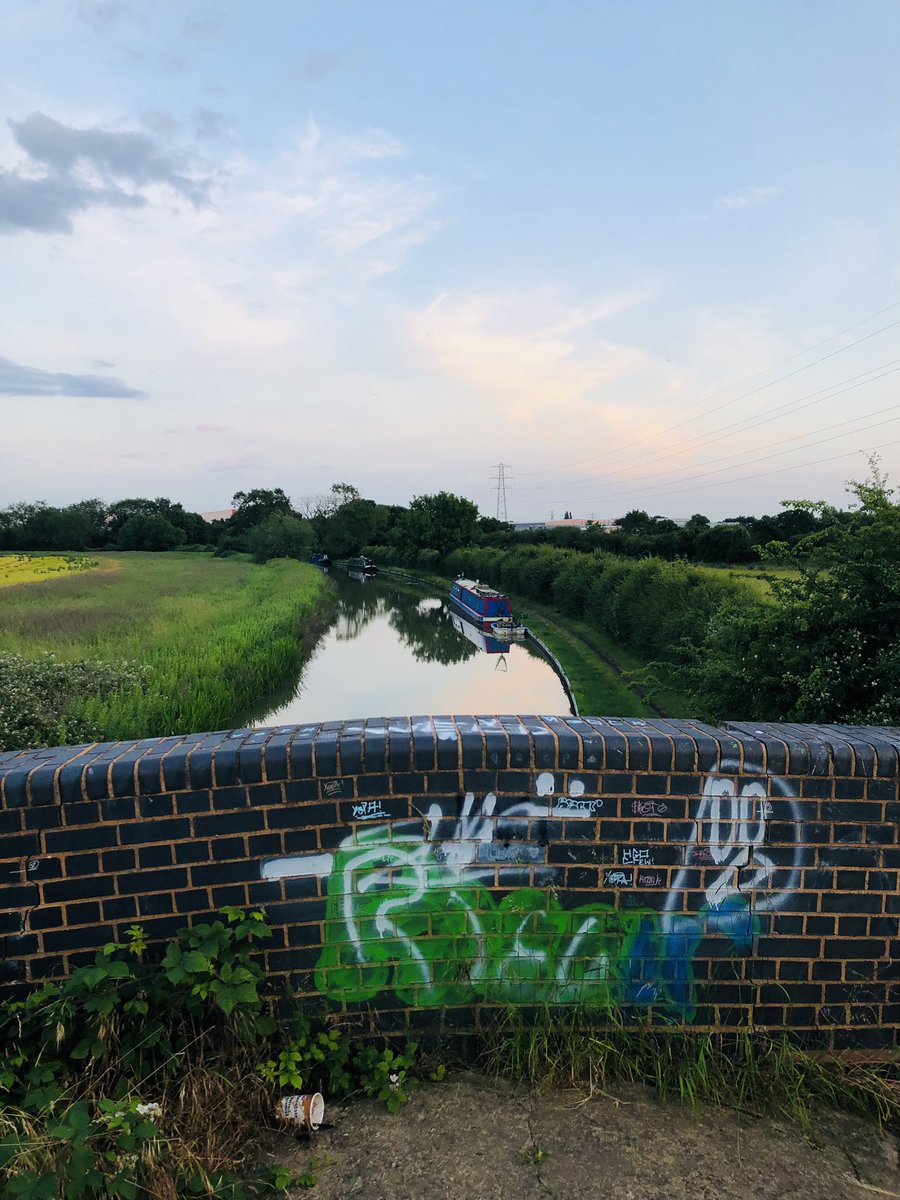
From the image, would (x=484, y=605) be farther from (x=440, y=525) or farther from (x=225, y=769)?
(x=440, y=525)

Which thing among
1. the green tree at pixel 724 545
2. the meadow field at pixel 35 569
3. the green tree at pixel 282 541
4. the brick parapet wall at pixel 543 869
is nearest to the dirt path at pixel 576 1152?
the brick parapet wall at pixel 543 869

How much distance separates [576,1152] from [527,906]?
2.31 ft

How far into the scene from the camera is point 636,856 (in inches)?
96.3

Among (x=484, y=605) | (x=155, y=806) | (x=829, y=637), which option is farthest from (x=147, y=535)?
(x=155, y=806)

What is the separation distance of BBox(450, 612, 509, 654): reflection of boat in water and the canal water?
39 mm

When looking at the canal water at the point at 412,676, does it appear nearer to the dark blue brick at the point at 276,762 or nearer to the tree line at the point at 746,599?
the tree line at the point at 746,599

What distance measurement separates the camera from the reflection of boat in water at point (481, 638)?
77.2ft

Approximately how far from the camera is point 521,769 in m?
2.42

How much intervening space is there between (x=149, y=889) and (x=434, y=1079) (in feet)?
3.94

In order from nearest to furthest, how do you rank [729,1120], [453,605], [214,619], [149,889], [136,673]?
1. [729,1120]
2. [149,889]
3. [136,673]
4. [214,619]
5. [453,605]

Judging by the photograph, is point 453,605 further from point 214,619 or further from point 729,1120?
point 729,1120

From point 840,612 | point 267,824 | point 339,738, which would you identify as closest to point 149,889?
point 267,824

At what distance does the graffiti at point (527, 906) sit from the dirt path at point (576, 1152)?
1.08ft

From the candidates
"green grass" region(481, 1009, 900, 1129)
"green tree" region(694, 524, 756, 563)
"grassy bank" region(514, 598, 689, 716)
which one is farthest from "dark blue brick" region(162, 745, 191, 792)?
"green tree" region(694, 524, 756, 563)
